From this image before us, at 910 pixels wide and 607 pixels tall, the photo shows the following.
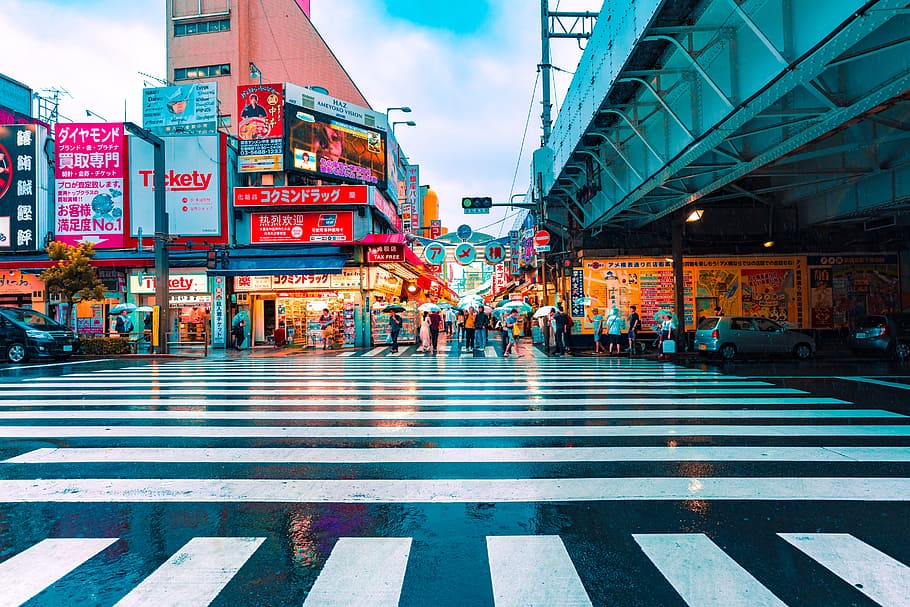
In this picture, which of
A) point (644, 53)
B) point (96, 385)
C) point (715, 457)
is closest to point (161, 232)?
point (96, 385)

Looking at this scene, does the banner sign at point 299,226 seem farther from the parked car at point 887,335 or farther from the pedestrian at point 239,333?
the parked car at point 887,335

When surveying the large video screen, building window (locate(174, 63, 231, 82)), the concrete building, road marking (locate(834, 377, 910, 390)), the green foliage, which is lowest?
road marking (locate(834, 377, 910, 390))

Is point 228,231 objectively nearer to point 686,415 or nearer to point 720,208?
point 720,208

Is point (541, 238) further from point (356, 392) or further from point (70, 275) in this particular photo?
point (70, 275)

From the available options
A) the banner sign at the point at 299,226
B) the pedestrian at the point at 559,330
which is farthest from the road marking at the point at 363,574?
the banner sign at the point at 299,226

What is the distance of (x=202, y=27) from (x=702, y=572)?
157 feet

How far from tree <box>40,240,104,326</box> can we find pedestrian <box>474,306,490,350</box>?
15513 mm

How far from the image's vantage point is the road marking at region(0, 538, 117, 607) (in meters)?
3.29

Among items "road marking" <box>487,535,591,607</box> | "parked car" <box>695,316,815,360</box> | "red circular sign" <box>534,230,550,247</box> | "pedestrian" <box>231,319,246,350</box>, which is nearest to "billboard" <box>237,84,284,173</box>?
"pedestrian" <box>231,319,246,350</box>

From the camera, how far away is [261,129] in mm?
29219

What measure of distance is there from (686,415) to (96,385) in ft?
38.7

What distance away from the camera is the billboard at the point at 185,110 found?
103 ft

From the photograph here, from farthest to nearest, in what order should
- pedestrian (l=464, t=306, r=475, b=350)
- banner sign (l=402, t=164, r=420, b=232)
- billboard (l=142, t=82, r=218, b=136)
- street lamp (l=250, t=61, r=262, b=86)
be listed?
banner sign (l=402, t=164, r=420, b=232), street lamp (l=250, t=61, r=262, b=86), billboard (l=142, t=82, r=218, b=136), pedestrian (l=464, t=306, r=475, b=350)

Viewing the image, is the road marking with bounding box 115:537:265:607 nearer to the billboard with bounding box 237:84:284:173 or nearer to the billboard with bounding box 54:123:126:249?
the billboard with bounding box 237:84:284:173
